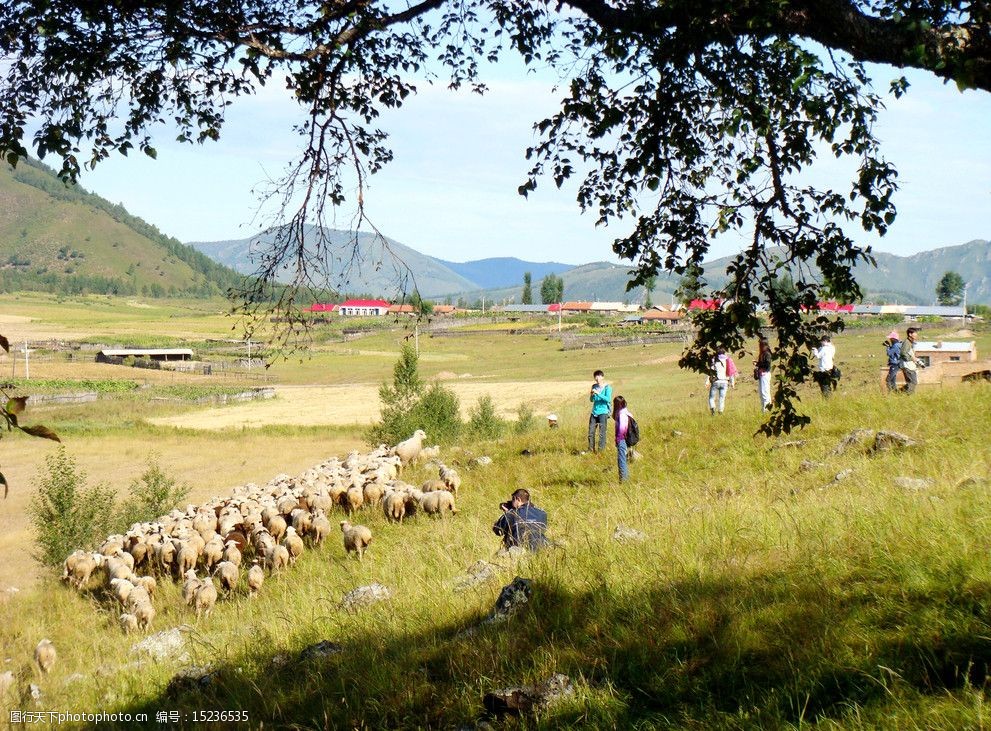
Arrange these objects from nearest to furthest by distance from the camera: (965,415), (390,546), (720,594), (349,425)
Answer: (720,594)
(390,546)
(965,415)
(349,425)

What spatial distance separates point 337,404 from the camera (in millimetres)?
70625

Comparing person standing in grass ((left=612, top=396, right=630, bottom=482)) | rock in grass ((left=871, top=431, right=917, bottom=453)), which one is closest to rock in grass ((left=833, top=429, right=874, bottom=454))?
rock in grass ((left=871, top=431, right=917, bottom=453))

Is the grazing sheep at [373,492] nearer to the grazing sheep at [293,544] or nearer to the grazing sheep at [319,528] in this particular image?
the grazing sheep at [319,528]

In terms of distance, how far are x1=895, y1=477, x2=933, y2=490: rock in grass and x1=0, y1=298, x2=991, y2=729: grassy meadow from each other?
0.16 ft

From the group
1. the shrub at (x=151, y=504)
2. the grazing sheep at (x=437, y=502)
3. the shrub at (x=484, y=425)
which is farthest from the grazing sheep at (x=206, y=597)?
the shrub at (x=484, y=425)

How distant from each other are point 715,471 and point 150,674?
9.50m

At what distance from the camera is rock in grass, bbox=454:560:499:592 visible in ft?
24.6

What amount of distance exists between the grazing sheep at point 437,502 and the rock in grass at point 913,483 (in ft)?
25.6

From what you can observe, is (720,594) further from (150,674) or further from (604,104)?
(150,674)

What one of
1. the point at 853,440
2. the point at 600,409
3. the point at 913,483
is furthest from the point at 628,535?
the point at 600,409

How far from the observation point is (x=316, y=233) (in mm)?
6320

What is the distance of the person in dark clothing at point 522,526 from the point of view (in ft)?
28.4

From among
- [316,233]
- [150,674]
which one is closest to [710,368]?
[316,233]

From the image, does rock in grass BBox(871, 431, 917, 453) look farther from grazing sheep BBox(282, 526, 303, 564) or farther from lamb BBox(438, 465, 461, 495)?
grazing sheep BBox(282, 526, 303, 564)
